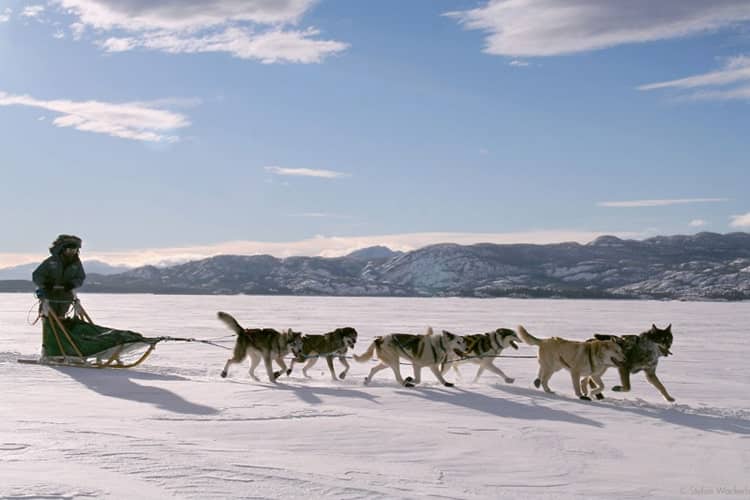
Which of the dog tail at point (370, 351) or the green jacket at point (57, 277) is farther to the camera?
the green jacket at point (57, 277)

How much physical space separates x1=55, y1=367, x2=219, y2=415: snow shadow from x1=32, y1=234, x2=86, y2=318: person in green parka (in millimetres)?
1435

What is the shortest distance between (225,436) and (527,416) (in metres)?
3.41

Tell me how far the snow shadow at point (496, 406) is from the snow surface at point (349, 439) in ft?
0.13

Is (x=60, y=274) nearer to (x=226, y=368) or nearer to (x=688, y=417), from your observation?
(x=226, y=368)

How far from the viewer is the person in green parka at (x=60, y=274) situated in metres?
12.0

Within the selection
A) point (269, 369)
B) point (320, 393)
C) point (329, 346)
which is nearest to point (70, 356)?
point (269, 369)

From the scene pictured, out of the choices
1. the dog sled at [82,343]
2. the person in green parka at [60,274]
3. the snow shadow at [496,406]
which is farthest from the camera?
the person in green parka at [60,274]

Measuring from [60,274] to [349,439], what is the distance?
310 inches

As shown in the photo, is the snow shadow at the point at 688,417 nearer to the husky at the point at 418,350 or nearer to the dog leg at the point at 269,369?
the husky at the point at 418,350

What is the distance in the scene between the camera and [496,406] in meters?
8.50

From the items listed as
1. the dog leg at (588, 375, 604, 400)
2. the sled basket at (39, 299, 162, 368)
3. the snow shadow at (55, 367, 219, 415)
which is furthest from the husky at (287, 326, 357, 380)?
the dog leg at (588, 375, 604, 400)

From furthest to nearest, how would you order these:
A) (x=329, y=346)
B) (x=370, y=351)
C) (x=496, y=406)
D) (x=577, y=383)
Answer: (x=329, y=346) < (x=370, y=351) < (x=577, y=383) < (x=496, y=406)

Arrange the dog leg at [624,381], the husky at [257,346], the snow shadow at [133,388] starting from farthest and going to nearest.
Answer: the husky at [257,346], the dog leg at [624,381], the snow shadow at [133,388]

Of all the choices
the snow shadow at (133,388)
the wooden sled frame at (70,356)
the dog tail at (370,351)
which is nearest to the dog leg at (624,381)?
the dog tail at (370,351)
